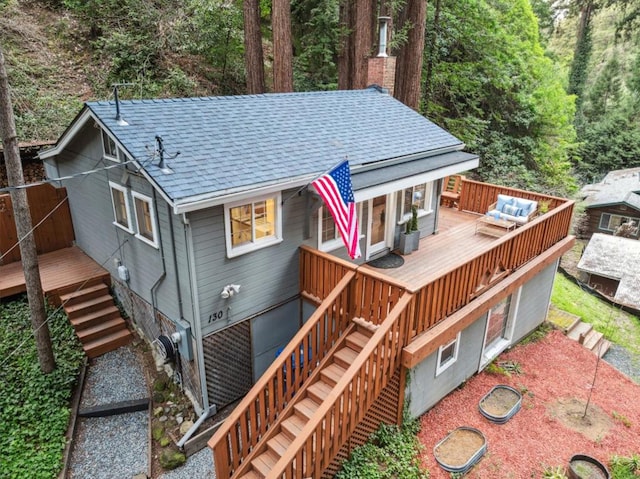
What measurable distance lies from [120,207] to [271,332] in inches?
159

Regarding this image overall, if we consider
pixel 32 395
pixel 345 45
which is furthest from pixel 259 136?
pixel 345 45

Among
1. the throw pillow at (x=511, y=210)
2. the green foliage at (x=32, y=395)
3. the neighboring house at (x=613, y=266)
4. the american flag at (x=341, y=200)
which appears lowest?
the neighboring house at (x=613, y=266)

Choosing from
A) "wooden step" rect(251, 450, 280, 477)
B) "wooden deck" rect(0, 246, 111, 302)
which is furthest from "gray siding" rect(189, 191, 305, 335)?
"wooden deck" rect(0, 246, 111, 302)

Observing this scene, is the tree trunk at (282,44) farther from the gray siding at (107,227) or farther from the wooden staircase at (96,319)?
the wooden staircase at (96,319)

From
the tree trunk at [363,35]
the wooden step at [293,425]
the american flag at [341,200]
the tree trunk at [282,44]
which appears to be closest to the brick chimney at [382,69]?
the tree trunk at [363,35]

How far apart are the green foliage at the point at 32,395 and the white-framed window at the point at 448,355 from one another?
6.92 m

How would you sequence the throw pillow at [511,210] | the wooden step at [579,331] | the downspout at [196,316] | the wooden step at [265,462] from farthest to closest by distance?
1. the wooden step at [579,331]
2. the throw pillow at [511,210]
3. the downspout at [196,316]
4. the wooden step at [265,462]

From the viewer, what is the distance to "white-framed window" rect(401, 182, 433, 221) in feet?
34.3

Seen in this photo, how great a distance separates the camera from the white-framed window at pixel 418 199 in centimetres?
1046

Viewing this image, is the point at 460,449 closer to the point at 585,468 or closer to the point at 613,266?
the point at 585,468

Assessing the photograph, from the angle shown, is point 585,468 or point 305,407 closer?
point 305,407

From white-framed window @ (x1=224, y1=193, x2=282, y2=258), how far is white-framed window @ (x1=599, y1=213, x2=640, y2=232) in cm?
2949

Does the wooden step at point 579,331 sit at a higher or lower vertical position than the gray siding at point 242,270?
lower

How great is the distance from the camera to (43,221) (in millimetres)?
11273
